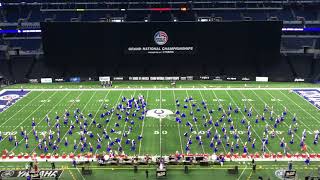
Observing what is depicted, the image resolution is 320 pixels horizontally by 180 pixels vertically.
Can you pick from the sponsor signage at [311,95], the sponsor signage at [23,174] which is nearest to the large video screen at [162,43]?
the sponsor signage at [311,95]

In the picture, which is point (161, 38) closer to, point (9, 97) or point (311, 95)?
point (311, 95)

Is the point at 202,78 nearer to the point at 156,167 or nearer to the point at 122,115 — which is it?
the point at 122,115

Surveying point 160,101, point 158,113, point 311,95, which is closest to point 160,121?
point 158,113

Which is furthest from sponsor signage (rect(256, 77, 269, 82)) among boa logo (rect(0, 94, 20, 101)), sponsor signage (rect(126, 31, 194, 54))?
boa logo (rect(0, 94, 20, 101))

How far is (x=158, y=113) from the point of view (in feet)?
101

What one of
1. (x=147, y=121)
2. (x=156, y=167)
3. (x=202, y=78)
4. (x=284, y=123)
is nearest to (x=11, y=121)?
(x=147, y=121)

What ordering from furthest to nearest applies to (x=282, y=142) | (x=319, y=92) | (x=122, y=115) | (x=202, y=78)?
(x=202, y=78), (x=319, y=92), (x=122, y=115), (x=282, y=142)

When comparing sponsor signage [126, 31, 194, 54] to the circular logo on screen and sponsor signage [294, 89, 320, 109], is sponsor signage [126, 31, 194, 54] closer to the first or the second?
the circular logo on screen

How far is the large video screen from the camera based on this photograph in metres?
46.5

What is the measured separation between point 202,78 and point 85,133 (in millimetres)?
23174

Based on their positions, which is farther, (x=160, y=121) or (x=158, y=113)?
(x=158, y=113)

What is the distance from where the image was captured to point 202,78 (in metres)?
46.6

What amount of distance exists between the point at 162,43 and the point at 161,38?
0.65 meters

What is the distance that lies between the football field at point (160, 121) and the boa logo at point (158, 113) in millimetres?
80
